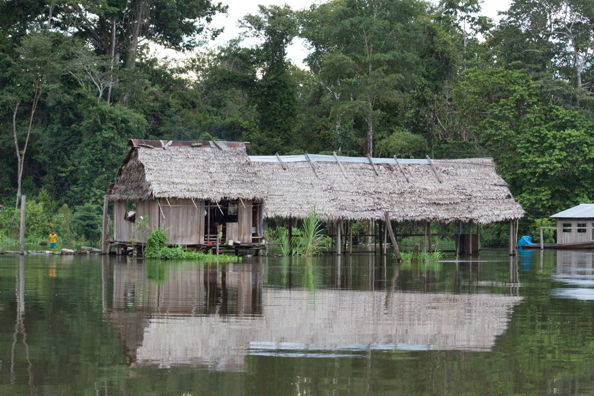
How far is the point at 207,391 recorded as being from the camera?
698 centimetres

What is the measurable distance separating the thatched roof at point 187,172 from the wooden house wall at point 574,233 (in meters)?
16.2

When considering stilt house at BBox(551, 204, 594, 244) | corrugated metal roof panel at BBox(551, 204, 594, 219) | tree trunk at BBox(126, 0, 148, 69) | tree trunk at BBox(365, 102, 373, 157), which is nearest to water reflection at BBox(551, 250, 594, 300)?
corrugated metal roof panel at BBox(551, 204, 594, 219)

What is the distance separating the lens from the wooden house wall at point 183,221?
98.9 ft

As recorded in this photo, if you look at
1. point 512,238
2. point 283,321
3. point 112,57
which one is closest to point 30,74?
point 112,57

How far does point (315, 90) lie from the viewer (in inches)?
2057

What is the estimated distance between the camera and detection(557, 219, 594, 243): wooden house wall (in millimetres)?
40656

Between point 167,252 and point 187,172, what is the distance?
10.9 ft

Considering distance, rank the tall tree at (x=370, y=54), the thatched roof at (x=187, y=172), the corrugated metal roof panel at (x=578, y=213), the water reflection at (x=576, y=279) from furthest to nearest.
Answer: the tall tree at (x=370, y=54), the corrugated metal roof panel at (x=578, y=213), the thatched roof at (x=187, y=172), the water reflection at (x=576, y=279)

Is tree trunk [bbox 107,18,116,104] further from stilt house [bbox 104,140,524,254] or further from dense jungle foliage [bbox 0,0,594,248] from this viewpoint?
stilt house [bbox 104,140,524,254]

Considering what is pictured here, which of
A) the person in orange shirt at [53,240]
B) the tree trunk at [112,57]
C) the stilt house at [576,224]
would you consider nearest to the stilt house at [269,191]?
the person in orange shirt at [53,240]

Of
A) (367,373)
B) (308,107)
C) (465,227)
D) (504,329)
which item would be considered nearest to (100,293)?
(504,329)

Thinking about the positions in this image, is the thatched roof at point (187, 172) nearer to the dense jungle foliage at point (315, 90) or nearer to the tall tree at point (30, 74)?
the dense jungle foliage at point (315, 90)

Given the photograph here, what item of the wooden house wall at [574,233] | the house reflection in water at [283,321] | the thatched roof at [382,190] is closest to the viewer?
the house reflection in water at [283,321]

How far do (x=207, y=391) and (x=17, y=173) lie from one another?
43153 millimetres
